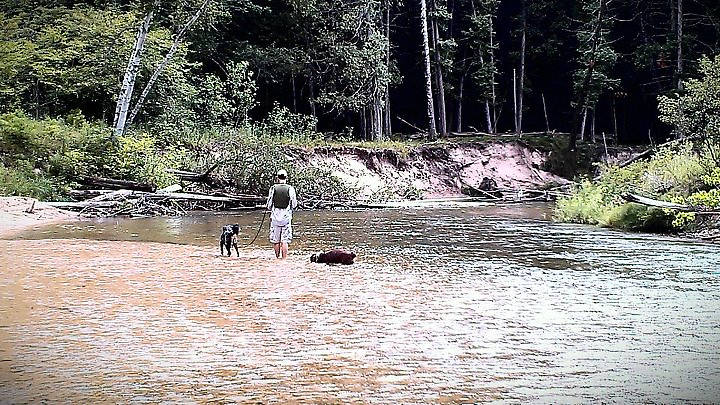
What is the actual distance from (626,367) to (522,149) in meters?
38.9

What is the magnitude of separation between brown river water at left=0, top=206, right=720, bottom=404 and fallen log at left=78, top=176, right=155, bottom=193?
12013 millimetres

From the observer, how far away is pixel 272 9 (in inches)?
1747

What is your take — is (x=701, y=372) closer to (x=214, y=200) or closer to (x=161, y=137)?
(x=214, y=200)

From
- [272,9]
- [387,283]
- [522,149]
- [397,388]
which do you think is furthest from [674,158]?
[272,9]

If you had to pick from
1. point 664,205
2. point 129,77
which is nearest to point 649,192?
point 664,205

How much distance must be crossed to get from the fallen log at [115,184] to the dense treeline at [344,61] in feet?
14.3

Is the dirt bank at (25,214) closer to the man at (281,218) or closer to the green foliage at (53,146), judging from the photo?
the green foliage at (53,146)

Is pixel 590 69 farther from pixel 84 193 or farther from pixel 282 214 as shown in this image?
pixel 282 214

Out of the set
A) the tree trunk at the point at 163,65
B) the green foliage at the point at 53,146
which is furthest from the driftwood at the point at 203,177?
the tree trunk at the point at 163,65

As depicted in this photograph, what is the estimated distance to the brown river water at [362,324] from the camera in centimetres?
610

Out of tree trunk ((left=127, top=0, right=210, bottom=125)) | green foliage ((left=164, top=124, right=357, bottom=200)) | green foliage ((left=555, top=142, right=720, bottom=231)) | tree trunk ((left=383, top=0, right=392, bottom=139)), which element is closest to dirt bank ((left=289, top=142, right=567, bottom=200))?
green foliage ((left=164, top=124, right=357, bottom=200))

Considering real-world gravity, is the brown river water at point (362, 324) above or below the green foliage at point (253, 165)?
below

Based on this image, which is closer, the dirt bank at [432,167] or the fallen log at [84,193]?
the fallen log at [84,193]

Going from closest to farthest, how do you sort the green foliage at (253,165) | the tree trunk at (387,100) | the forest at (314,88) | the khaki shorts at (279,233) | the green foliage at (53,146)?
the khaki shorts at (279,233) < the forest at (314,88) < the green foliage at (53,146) < the green foliage at (253,165) < the tree trunk at (387,100)
